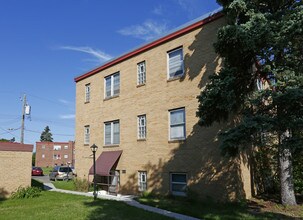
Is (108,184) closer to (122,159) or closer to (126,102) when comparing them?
(122,159)

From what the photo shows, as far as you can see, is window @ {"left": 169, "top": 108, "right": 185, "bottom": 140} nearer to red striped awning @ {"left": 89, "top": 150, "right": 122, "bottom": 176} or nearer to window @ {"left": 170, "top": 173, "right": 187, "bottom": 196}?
window @ {"left": 170, "top": 173, "right": 187, "bottom": 196}

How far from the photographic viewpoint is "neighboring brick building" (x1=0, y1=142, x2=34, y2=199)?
20.5 m

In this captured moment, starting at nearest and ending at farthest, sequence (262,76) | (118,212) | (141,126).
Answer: (118,212), (262,76), (141,126)

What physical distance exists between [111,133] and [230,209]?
11723 mm

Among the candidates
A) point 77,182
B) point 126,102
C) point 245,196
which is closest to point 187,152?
point 245,196

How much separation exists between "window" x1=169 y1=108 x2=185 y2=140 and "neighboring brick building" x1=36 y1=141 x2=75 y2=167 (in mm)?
77980

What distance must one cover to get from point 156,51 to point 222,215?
1101 cm

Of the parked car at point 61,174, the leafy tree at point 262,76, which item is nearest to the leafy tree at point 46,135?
the parked car at point 61,174

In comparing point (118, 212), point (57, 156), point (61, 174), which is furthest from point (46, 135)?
point (118, 212)

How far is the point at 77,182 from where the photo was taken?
24312 millimetres

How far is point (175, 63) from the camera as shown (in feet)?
61.5

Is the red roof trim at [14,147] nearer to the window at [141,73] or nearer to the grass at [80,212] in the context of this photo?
the grass at [80,212]

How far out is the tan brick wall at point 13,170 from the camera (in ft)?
67.1

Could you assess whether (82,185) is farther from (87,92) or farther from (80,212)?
(80,212)
